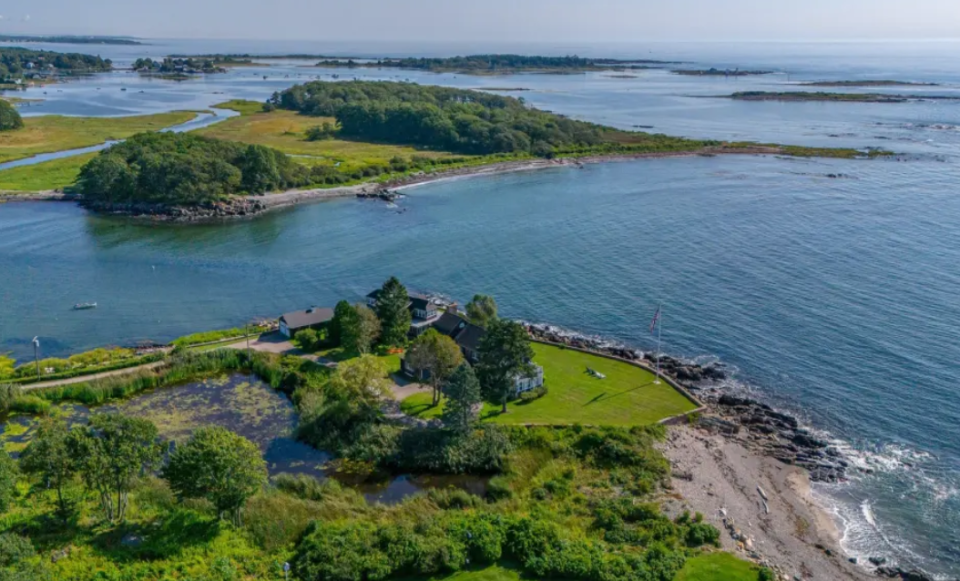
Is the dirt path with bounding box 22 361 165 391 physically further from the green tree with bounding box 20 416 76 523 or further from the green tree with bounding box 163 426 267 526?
the green tree with bounding box 163 426 267 526

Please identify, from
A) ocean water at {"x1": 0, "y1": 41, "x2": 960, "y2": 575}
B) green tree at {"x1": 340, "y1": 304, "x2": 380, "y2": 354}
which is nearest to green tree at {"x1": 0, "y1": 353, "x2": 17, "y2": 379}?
ocean water at {"x1": 0, "y1": 41, "x2": 960, "y2": 575}

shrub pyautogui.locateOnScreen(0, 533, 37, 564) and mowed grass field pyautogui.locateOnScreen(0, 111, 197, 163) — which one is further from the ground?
mowed grass field pyautogui.locateOnScreen(0, 111, 197, 163)

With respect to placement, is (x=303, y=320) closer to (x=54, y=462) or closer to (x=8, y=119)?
(x=54, y=462)

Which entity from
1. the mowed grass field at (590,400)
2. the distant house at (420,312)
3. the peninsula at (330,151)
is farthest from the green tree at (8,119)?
the mowed grass field at (590,400)

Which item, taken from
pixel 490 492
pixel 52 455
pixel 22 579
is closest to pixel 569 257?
pixel 490 492

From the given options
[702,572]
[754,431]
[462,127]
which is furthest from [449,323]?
[462,127]

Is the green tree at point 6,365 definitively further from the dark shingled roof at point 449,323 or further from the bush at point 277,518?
the dark shingled roof at point 449,323

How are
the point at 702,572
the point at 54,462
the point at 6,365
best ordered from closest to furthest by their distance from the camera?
the point at 702,572, the point at 54,462, the point at 6,365
